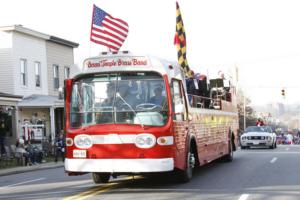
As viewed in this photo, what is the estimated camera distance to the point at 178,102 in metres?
12.1

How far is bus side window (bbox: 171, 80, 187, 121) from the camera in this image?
11.8m

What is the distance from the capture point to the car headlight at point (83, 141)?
11.5m

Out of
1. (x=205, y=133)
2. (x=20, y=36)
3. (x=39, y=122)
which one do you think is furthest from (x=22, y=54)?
(x=205, y=133)

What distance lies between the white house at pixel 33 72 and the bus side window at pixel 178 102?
18.9 m

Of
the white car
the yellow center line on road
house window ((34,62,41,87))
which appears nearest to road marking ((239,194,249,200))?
the yellow center line on road

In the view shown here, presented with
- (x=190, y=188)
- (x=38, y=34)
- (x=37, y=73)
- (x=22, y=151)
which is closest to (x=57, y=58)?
(x=37, y=73)

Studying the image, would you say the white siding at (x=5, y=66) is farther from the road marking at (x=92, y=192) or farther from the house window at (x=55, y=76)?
the road marking at (x=92, y=192)

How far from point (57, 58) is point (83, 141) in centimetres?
2551

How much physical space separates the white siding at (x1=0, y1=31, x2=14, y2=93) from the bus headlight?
72.8 ft

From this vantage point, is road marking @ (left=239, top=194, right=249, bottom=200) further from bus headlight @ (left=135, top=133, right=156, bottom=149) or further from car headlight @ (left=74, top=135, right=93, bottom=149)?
car headlight @ (left=74, top=135, right=93, bottom=149)

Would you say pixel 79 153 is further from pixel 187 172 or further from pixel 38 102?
pixel 38 102

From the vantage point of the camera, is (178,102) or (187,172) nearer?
(178,102)

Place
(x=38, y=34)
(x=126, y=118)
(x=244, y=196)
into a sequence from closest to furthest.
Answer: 1. (x=244, y=196)
2. (x=126, y=118)
3. (x=38, y=34)

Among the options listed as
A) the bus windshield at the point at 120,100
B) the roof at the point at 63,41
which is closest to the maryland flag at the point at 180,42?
the bus windshield at the point at 120,100
